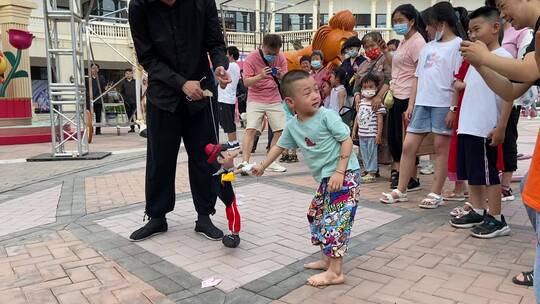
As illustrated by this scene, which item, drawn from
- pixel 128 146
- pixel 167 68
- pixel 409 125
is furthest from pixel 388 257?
pixel 128 146

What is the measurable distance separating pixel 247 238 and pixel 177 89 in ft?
4.04

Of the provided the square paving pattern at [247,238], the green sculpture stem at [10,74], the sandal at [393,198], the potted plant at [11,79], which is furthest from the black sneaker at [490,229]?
the green sculpture stem at [10,74]

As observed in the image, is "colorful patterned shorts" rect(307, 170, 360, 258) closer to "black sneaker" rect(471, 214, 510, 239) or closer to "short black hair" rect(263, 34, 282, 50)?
"black sneaker" rect(471, 214, 510, 239)

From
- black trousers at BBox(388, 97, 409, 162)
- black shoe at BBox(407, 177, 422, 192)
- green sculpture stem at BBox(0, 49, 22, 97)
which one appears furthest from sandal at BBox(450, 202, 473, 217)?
green sculpture stem at BBox(0, 49, 22, 97)

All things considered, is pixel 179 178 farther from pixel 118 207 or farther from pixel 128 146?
pixel 128 146

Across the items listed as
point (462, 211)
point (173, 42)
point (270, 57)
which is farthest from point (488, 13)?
point (270, 57)

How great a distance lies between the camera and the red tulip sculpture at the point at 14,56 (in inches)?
455

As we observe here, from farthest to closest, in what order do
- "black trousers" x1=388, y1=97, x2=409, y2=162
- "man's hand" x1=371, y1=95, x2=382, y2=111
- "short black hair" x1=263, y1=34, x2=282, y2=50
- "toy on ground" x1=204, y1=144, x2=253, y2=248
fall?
"short black hair" x1=263, y1=34, x2=282, y2=50, "man's hand" x1=371, y1=95, x2=382, y2=111, "black trousers" x1=388, y1=97, x2=409, y2=162, "toy on ground" x1=204, y1=144, x2=253, y2=248

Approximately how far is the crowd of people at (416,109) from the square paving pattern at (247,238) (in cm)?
40

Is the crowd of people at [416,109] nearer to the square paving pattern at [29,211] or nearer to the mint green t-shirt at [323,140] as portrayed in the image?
the mint green t-shirt at [323,140]

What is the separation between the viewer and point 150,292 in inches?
108

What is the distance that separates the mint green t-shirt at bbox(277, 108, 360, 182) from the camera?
2.79 meters

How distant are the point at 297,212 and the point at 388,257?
1.30 metres

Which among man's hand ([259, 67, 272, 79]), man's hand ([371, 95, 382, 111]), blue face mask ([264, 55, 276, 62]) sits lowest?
man's hand ([371, 95, 382, 111])
